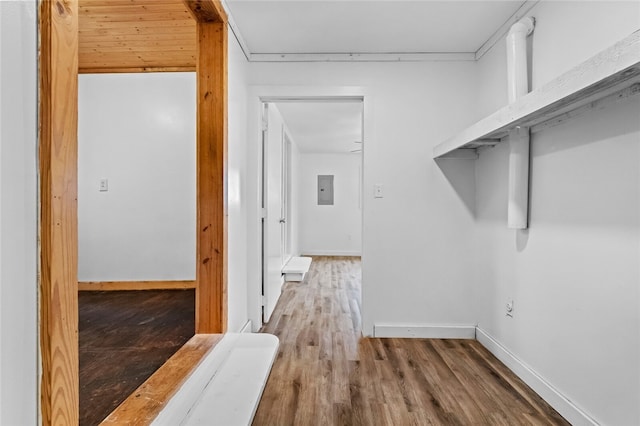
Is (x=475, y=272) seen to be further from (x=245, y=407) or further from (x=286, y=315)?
(x=245, y=407)

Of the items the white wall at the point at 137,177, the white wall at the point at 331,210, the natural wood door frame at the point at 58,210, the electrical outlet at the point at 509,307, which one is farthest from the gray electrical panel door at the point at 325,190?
the natural wood door frame at the point at 58,210

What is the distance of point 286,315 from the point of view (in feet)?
10.6

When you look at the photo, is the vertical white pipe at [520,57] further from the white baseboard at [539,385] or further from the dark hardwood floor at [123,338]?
the dark hardwood floor at [123,338]

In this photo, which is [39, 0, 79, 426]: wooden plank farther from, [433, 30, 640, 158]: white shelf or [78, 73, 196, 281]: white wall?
[78, 73, 196, 281]: white wall

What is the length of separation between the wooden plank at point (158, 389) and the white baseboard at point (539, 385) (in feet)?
5.83

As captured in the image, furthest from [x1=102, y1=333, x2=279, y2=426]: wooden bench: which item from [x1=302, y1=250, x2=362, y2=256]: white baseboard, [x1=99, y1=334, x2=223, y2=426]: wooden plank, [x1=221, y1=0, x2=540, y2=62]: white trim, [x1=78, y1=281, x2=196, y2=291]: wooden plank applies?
[x1=302, y1=250, x2=362, y2=256]: white baseboard

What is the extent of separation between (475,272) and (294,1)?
2.35m

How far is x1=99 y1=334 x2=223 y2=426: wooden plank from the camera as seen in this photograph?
1.19 meters

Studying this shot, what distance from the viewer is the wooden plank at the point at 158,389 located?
1.19m

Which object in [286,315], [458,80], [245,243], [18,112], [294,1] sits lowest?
[286,315]

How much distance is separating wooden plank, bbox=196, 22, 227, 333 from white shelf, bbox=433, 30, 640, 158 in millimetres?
1529

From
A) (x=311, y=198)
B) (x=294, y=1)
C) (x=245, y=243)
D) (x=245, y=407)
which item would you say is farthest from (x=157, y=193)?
(x=311, y=198)

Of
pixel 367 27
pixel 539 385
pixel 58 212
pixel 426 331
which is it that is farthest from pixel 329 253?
pixel 58 212

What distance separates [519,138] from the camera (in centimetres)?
197
